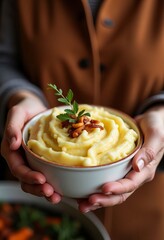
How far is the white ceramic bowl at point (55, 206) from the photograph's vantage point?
3.62 feet

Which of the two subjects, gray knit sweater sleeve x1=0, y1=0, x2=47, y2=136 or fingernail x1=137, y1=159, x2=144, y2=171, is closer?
fingernail x1=137, y1=159, x2=144, y2=171

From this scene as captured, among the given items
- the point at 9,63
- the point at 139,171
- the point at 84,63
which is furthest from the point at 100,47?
the point at 139,171

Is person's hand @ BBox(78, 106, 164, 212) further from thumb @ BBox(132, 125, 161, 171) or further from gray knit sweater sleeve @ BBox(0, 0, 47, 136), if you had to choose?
gray knit sweater sleeve @ BBox(0, 0, 47, 136)

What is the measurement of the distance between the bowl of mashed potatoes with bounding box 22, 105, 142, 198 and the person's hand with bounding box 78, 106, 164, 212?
0.01 meters

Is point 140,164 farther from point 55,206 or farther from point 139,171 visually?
point 55,206

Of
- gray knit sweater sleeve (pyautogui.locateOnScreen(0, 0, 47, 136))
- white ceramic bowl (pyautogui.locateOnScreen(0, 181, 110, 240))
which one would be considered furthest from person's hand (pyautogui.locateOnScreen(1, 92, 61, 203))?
white ceramic bowl (pyautogui.locateOnScreen(0, 181, 110, 240))

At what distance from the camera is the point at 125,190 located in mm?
806

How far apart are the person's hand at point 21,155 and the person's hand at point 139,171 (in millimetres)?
82

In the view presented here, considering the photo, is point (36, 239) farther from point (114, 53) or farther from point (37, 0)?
point (37, 0)

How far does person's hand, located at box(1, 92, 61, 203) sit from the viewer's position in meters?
0.80

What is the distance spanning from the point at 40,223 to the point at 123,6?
0.68 m

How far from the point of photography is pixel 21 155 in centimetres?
88

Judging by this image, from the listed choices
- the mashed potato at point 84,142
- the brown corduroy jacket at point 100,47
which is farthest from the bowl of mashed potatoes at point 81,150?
the brown corduroy jacket at point 100,47

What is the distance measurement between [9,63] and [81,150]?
0.54 metres
